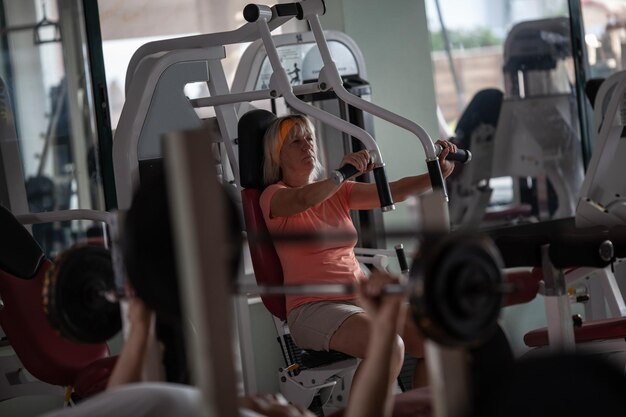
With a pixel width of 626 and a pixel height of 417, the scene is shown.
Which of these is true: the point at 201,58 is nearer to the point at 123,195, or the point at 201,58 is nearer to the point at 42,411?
the point at 123,195

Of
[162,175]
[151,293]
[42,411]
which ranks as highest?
[162,175]

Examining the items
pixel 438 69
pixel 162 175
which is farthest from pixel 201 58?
pixel 438 69

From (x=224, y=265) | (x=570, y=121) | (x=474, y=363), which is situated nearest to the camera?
(x=224, y=265)

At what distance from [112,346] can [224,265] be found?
311 cm

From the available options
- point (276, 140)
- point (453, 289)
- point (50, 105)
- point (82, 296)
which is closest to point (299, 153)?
point (276, 140)

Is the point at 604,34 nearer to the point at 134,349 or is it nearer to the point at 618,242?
the point at 618,242

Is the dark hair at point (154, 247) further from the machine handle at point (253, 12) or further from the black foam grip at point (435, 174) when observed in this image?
the machine handle at point (253, 12)

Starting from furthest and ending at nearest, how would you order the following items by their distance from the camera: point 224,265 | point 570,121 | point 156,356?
point 570,121
point 156,356
point 224,265

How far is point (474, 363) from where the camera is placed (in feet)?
6.73

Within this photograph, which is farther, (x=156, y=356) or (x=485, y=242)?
(x=156, y=356)

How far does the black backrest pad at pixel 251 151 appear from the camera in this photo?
11.7ft

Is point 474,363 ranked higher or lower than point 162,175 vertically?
lower

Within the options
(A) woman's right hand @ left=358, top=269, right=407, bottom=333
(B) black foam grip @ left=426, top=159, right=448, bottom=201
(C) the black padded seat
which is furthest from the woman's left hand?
(A) woman's right hand @ left=358, top=269, right=407, bottom=333

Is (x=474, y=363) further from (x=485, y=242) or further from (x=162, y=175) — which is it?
(x=162, y=175)
